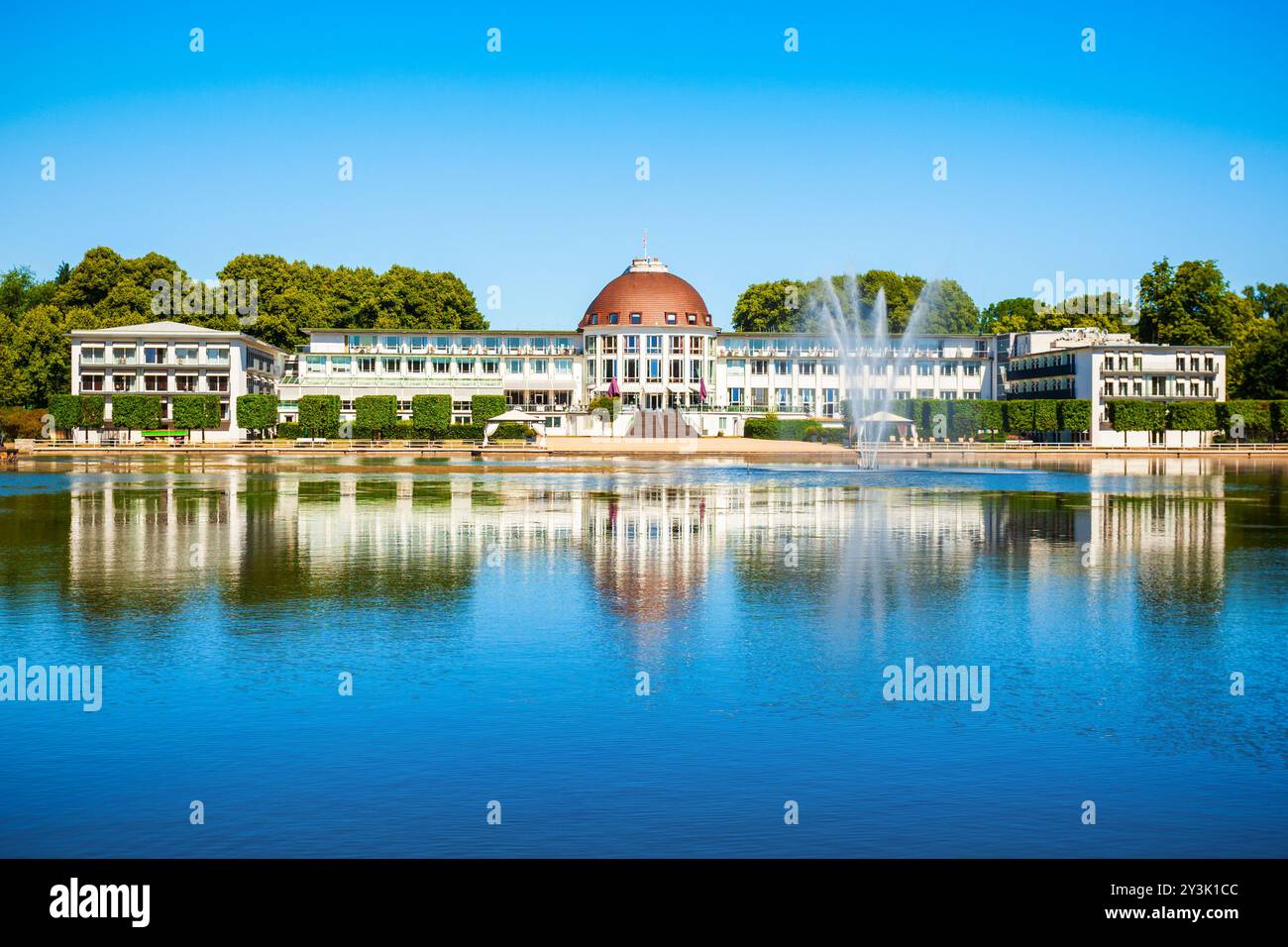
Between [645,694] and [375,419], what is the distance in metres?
94.7

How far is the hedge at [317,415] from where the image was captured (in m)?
107

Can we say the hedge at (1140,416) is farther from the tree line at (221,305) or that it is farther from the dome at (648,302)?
the tree line at (221,305)

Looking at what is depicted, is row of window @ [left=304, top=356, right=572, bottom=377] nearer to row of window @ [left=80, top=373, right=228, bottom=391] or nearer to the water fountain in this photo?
row of window @ [left=80, top=373, right=228, bottom=391]

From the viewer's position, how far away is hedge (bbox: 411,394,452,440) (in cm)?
10600

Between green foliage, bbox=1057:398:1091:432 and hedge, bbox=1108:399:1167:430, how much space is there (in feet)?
8.44

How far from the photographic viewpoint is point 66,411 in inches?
4240

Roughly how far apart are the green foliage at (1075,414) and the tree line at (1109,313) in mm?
16634

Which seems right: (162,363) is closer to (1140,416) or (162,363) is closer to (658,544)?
(1140,416)

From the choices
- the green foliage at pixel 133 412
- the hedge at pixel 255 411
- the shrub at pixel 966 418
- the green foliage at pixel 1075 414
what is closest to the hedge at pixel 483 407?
the hedge at pixel 255 411

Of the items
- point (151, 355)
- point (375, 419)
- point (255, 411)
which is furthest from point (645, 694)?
point (151, 355)

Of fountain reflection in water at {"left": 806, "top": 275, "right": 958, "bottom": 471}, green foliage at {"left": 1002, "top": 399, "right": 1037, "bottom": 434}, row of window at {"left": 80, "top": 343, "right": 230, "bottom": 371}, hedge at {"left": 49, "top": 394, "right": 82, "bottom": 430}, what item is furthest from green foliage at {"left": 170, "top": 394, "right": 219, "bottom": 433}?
green foliage at {"left": 1002, "top": 399, "right": 1037, "bottom": 434}
